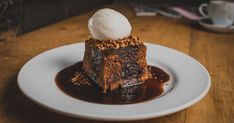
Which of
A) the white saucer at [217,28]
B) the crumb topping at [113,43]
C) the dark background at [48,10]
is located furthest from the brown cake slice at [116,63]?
the dark background at [48,10]

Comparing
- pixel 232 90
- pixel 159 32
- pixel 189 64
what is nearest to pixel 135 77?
pixel 189 64

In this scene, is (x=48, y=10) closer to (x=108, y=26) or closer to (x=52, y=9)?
(x=52, y=9)

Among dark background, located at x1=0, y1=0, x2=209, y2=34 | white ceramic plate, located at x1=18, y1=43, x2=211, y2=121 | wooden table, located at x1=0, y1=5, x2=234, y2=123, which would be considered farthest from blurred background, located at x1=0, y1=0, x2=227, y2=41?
white ceramic plate, located at x1=18, y1=43, x2=211, y2=121

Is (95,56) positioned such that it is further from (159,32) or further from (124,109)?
(159,32)

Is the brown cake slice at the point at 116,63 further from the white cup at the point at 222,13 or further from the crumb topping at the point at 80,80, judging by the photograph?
the white cup at the point at 222,13

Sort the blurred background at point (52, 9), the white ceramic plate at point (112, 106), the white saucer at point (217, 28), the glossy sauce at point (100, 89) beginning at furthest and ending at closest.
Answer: the blurred background at point (52, 9) < the white saucer at point (217, 28) < the glossy sauce at point (100, 89) < the white ceramic plate at point (112, 106)

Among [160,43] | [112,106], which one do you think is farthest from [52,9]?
[112,106]
